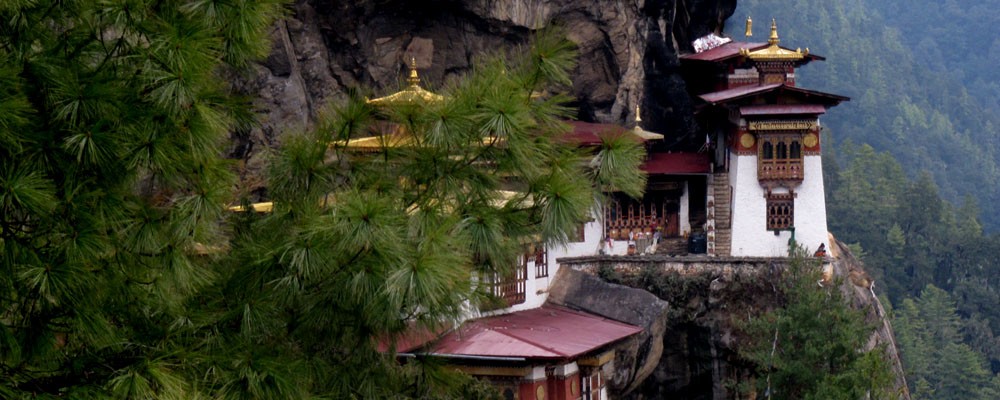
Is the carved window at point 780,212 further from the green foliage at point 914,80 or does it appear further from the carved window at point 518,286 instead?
the green foliage at point 914,80

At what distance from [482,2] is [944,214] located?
48542 mm

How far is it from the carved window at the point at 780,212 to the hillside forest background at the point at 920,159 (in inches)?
506

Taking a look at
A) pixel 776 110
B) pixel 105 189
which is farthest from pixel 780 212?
pixel 105 189

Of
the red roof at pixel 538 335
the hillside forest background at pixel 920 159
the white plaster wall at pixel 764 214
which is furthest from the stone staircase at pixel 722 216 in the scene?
the hillside forest background at pixel 920 159

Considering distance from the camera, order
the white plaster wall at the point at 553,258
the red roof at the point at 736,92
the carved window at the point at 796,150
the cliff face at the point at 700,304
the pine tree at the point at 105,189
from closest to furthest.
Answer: the pine tree at the point at 105,189, the white plaster wall at the point at 553,258, the cliff face at the point at 700,304, the red roof at the point at 736,92, the carved window at the point at 796,150

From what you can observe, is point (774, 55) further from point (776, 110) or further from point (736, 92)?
point (776, 110)

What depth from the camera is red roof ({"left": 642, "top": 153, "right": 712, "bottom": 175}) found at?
31.8 meters

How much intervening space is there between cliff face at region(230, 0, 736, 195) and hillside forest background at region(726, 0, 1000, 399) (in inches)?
486

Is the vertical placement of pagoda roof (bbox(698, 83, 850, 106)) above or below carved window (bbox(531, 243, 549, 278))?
above

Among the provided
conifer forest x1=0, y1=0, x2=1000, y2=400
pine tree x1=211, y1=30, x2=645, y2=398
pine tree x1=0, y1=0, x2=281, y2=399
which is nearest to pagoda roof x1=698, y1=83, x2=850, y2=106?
conifer forest x1=0, y1=0, x2=1000, y2=400

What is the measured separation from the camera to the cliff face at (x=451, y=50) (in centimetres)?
2817

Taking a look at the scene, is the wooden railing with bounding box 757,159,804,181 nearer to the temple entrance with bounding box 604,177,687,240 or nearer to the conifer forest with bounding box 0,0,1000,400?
the temple entrance with bounding box 604,177,687,240

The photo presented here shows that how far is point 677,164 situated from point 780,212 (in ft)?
8.70

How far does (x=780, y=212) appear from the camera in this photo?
3045 cm
